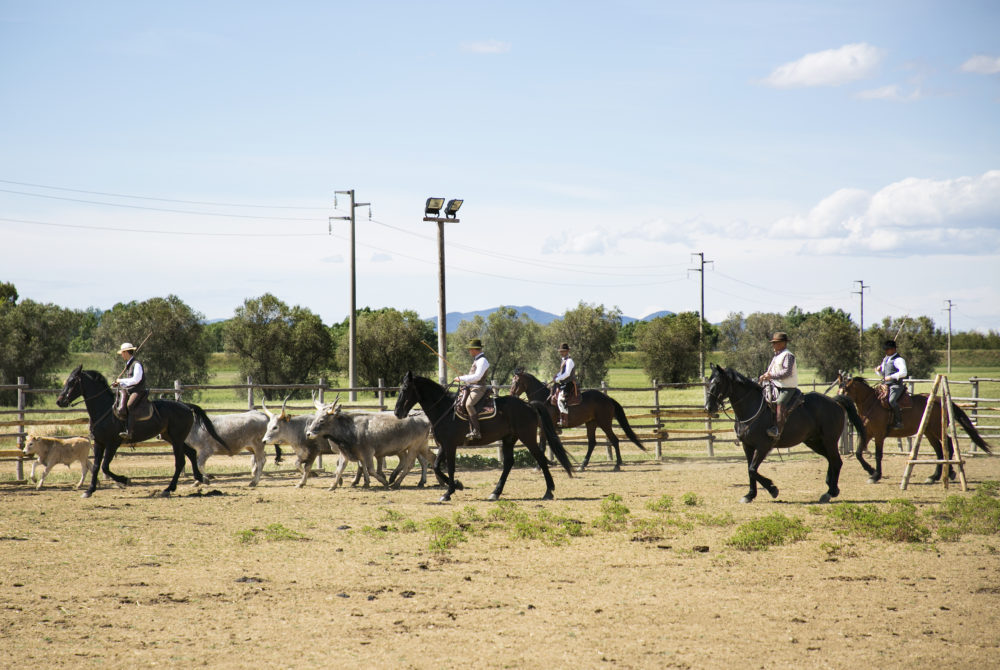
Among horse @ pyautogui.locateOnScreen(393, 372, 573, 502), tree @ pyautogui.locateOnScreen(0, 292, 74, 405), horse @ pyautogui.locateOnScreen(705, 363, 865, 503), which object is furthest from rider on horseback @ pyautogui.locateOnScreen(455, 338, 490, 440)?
tree @ pyautogui.locateOnScreen(0, 292, 74, 405)

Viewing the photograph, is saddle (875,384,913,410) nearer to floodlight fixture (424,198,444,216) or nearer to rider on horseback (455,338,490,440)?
rider on horseback (455,338,490,440)

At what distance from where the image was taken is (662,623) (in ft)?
22.7

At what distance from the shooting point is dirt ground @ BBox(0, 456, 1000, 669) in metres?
6.20

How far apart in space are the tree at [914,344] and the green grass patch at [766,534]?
66573 millimetres

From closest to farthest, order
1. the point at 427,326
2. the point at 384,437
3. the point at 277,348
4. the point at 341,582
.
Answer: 1. the point at 341,582
2. the point at 384,437
3. the point at 277,348
4. the point at 427,326

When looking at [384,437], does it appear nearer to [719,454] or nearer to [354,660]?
[354,660]

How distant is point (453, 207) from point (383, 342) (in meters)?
32.3

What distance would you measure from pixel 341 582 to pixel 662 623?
308cm

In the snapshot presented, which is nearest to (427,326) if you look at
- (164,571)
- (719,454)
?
(719,454)

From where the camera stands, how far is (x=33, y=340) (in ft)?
168

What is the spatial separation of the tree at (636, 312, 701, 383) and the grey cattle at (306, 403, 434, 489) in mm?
50815

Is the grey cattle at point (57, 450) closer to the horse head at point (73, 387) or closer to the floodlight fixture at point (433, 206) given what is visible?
the horse head at point (73, 387)

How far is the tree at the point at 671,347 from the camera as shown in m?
65.6

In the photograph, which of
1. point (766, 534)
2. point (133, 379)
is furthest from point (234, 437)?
point (766, 534)
